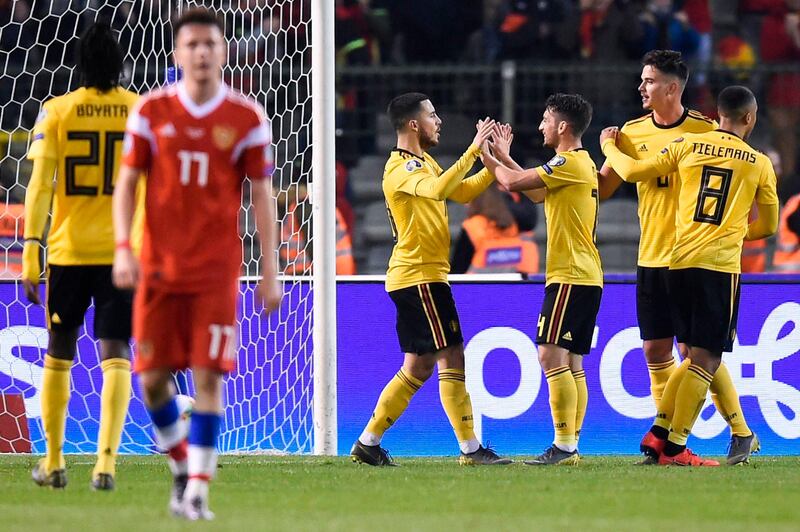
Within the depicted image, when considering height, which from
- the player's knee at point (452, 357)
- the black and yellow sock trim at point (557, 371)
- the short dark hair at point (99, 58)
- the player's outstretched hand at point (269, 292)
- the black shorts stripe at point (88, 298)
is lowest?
the black and yellow sock trim at point (557, 371)

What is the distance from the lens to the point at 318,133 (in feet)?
25.5

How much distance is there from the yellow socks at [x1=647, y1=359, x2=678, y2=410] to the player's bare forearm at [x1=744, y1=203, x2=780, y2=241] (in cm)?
81

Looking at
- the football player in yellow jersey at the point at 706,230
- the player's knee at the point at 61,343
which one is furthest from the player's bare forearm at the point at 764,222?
the player's knee at the point at 61,343

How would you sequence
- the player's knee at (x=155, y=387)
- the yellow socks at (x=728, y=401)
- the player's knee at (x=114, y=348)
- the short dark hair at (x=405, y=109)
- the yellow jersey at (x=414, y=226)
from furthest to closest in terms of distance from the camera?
the yellow socks at (x=728, y=401) < the short dark hair at (x=405, y=109) < the yellow jersey at (x=414, y=226) < the player's knee at (x=114, y=348) < the player's knee at (x=155, y=387)

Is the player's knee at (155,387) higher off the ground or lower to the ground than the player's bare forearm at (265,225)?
lower

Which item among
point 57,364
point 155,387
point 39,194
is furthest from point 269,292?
point 57,364

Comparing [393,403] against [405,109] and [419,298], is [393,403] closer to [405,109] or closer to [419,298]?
[419,298]

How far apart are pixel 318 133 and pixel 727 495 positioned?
3.20m

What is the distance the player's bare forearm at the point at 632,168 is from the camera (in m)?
7.20

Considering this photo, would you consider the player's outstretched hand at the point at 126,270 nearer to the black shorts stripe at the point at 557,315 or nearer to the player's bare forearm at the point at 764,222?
the black shorts stripe at the point at 557,315

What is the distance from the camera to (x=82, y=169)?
5.88 m

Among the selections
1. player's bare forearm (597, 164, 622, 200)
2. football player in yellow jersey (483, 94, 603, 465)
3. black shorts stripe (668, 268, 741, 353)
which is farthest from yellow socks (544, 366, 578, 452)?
player's bare forearm (597, 164, 622, 200)

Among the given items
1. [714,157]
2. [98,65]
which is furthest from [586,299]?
[98,65]

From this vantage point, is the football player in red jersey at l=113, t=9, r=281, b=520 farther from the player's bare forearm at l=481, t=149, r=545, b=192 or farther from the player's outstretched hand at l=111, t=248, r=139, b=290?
the player's bare forearm at l=481, t=149, r=545, b=192
